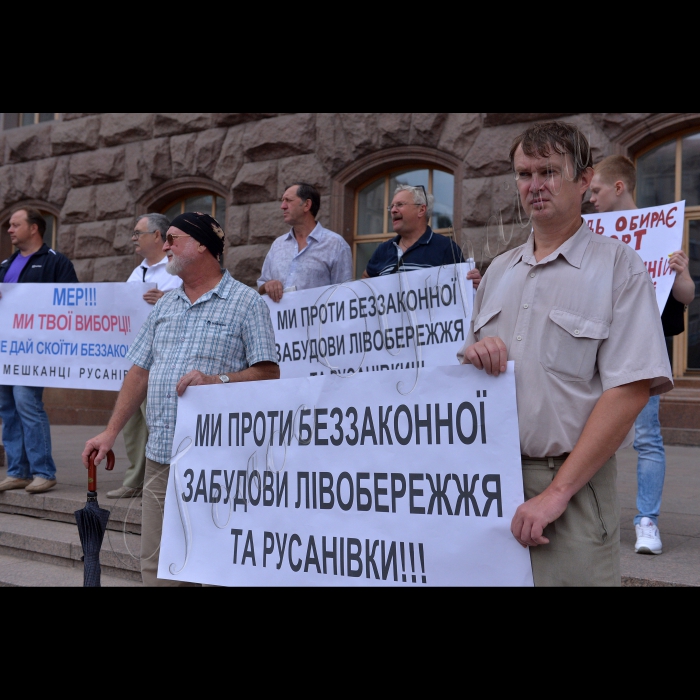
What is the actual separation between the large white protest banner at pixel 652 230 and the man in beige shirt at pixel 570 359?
78.9 inches

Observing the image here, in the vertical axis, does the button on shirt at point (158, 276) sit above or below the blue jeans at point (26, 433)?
above

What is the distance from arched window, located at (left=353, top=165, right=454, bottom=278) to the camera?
28.5ft

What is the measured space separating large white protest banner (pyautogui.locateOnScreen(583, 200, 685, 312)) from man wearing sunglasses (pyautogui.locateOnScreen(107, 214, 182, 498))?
2774 millimetres

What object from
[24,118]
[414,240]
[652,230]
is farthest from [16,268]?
[24,118]

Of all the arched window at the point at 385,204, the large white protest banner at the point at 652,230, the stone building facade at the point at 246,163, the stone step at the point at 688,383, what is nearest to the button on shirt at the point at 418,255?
the large white protest banner at the point at 652,230

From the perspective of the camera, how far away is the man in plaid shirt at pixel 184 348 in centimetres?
316

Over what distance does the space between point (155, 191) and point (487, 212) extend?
493cm

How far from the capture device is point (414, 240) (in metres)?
4.76

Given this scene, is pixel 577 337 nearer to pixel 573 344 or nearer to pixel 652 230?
pixel 573 344

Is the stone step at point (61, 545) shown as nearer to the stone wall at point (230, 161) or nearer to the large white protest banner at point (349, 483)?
the large white protest banner at point (349, 483)

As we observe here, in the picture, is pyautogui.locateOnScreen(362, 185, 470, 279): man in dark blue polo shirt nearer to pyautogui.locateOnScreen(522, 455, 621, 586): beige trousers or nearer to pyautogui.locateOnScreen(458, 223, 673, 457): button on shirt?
pyautogui.locateOnScreen(458, 223, 673, 457): button on shirt

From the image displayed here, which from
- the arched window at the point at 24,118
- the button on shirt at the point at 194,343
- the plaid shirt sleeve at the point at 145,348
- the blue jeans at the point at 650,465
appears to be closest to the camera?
the button on shirt at the point at 194,343

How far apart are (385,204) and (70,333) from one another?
4.38 metres

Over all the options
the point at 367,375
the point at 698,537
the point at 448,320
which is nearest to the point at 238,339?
the point at 367,375
